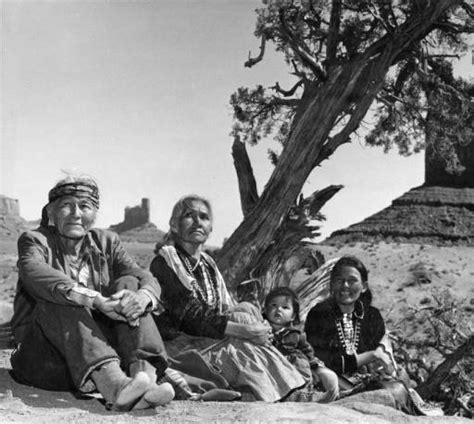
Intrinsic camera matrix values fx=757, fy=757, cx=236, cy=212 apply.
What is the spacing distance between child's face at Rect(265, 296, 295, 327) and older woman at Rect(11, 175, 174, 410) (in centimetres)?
98


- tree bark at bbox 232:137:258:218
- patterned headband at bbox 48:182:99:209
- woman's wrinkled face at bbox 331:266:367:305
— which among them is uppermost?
tree bark at bbox 232:137:258:218

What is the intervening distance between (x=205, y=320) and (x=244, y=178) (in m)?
5.69

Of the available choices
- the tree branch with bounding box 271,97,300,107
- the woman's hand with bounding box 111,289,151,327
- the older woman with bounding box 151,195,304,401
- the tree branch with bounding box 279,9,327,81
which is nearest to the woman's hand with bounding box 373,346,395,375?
the older woman with bounding box 151,195,304,401

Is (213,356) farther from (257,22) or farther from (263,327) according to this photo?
(257,22)

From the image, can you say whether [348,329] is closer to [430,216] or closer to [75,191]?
[75,191]

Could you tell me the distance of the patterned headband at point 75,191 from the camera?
4559 mm

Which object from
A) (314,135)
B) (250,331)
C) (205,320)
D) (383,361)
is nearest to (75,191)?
(205,320)

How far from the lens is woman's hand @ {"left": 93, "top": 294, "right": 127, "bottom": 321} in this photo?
13.3 ft

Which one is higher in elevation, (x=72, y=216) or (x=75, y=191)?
(x=75, y=191)

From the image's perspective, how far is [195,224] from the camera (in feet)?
16.6

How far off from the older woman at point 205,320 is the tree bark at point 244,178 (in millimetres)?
5084

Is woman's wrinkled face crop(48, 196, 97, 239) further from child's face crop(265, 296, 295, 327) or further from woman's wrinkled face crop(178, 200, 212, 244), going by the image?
child's face crop(265, 296, 295, 327)

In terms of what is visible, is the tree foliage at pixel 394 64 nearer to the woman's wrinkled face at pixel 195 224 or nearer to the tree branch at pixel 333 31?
the tree branch at pixel 333 31

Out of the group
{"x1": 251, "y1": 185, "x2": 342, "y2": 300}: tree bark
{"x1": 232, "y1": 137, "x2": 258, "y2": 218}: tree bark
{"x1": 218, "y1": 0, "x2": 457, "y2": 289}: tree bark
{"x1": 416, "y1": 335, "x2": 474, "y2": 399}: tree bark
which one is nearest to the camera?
{"x1": 416, "y1": 335, "x2": 474, "y2": 399}: tree bark
